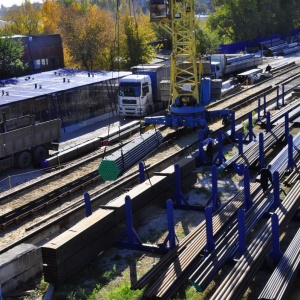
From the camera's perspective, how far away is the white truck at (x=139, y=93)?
3008cm

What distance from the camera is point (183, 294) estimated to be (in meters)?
10.9

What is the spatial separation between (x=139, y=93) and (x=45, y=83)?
213 inches

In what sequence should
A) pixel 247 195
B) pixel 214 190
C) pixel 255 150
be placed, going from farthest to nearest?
pixel 255 150 < pixel 214 190 < pixel 247 195

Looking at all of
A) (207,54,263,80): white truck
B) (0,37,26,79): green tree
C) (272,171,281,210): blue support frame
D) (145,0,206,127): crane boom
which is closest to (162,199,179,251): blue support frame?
(272,171,281,210): blue support frame

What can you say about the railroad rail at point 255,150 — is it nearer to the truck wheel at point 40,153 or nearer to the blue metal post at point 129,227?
the blue metal post at point 129,227

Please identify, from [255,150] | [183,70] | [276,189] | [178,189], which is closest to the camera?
[276,189]

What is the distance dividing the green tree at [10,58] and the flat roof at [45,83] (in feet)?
14.9

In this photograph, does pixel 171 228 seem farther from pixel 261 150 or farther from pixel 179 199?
pixel 261 150

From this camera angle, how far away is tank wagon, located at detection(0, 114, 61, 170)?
20531 mm

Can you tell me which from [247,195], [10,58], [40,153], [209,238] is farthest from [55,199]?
[10,58]

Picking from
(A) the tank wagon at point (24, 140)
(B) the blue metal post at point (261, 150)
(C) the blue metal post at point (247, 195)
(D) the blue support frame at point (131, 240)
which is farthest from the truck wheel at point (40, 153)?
(C) the blue metal post at point (247, 195)

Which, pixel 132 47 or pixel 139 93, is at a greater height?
pixel 132 47

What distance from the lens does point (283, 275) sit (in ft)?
34.1

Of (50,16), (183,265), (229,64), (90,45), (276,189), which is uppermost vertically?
(50,16)
